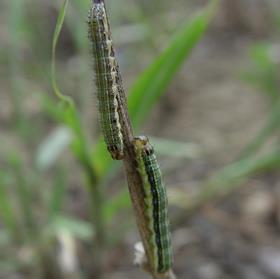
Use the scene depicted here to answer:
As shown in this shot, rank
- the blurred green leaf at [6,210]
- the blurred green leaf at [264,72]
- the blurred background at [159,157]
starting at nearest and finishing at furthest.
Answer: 1. the blurred background at [159,157]
2. the blurred green leaf at [6,210]
3. the blurred green leaf at [264,72]

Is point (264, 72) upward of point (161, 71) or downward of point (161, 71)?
downward

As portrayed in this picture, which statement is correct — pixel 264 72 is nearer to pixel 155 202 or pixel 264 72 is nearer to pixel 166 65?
Answer: pixel 166 65

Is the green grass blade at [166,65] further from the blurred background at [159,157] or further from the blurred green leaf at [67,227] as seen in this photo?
the blurred green leaf at [67,227]

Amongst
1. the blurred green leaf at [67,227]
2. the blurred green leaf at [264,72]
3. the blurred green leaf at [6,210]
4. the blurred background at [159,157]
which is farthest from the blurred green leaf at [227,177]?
the blurred green leaf at [264,72]

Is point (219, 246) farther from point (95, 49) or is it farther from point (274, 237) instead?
point (95, 49)

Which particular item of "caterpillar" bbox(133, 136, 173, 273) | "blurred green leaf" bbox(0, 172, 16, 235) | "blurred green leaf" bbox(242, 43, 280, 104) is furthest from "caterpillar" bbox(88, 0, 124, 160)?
"blurred green leaf" bbox(242, 43, 280, 104)

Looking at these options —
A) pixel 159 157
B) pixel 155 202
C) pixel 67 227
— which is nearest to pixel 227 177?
pixel 67 227

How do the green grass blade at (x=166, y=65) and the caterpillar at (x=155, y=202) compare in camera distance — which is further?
the green grass blade at (x=166, y=65)
